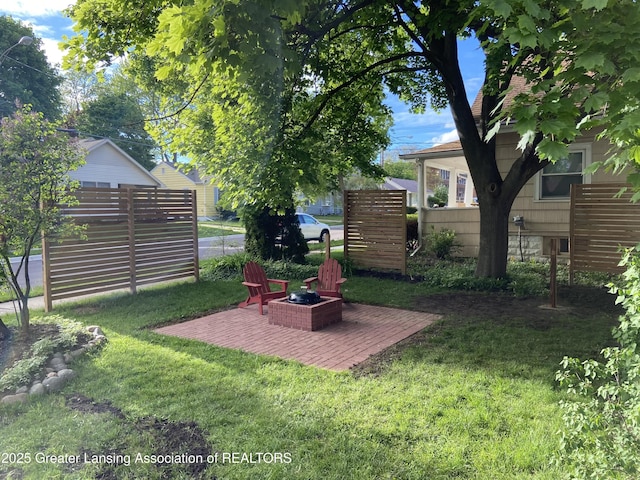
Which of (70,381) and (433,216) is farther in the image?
(433,216)

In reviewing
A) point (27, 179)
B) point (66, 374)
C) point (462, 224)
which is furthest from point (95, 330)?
point (462, 224)

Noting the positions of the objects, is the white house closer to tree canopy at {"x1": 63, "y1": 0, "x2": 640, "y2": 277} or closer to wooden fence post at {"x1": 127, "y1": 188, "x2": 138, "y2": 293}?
wooden fence post at {"x1": 127, "y1": 188, "x2": 138, "y2": 293}

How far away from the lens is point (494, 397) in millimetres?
3502

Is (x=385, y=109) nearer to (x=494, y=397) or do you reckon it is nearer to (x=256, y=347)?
(x=256, y=347)

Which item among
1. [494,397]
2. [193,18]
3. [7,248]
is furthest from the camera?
[7,248]

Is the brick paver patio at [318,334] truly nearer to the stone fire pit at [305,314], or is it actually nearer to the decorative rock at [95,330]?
the stone fire pit at [305,314]

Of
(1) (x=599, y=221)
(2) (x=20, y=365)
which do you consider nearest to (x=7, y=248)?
(2) (x=20, y=365)

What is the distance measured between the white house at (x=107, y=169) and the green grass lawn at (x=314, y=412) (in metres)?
18.6

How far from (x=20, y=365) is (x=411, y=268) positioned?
322 inches

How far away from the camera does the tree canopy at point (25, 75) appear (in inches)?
1160

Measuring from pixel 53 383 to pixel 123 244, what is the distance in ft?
15.3

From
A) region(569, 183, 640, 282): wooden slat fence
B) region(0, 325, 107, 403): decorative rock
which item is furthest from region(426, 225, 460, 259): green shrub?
A: region(0, 325, 107, 403): decorative rock

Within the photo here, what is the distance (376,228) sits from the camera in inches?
399

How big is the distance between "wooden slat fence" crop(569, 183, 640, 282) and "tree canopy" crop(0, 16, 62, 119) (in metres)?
32.8
